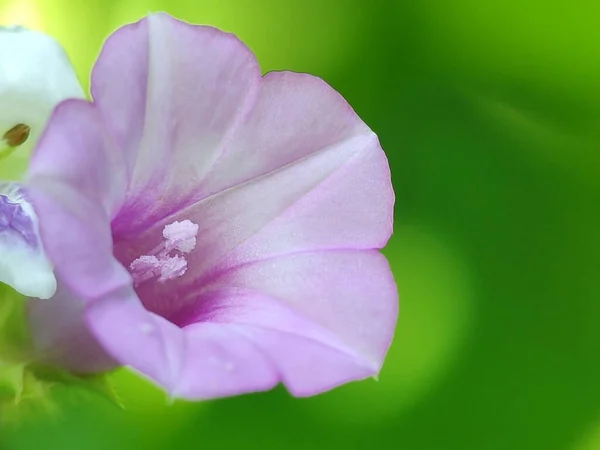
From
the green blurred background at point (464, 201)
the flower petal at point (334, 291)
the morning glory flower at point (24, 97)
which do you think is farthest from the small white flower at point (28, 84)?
the green blurred background at point (464, 201)

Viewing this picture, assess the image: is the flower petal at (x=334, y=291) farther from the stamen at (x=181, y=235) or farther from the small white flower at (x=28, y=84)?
the small white flower at (x=28, y=84)

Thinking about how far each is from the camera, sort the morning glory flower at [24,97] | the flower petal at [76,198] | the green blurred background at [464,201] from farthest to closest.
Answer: the green blurred background at [464,201] < the morning glory flower at [24,97] < the flower petal at [76,198]

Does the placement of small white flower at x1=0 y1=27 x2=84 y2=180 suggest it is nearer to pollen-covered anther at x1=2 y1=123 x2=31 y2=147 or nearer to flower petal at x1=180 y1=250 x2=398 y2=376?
pollen-covered anther at x1=2 y1=123 x2=31 y2=147

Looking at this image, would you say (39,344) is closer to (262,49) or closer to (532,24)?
(262,49)

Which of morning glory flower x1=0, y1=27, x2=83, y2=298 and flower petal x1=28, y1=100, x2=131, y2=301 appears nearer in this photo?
flower petal x1=28, y1=100, x2=131, y2=301

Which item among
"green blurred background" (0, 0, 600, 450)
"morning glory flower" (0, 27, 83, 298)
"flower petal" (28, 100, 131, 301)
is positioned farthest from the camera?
"green blurred background" (0, 0, 600, 450)

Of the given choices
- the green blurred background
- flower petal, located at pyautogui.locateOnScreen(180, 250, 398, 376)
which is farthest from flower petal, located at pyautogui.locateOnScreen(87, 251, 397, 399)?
the green blurred background
